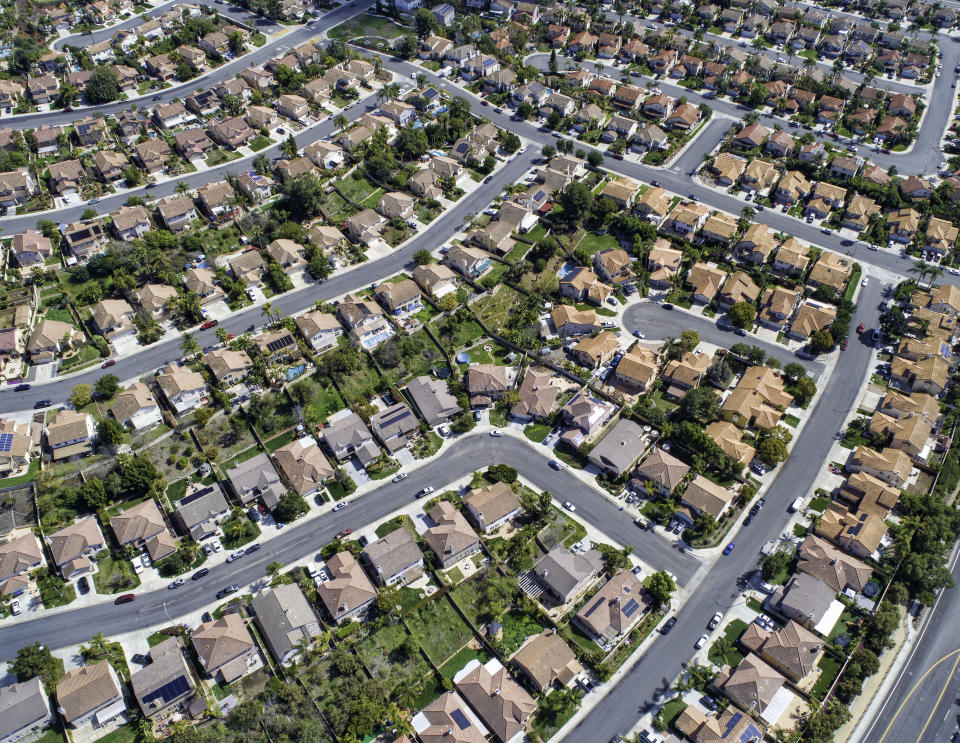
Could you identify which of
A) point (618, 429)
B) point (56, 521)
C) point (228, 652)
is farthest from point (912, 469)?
point (56, 521)

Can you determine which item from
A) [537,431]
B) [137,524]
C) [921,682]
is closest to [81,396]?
[137,524]

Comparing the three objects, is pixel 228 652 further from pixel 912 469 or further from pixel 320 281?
pixel 912 469

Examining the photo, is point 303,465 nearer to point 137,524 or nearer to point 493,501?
point 137,524

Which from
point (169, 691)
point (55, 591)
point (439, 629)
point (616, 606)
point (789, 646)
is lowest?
point (789, 646)

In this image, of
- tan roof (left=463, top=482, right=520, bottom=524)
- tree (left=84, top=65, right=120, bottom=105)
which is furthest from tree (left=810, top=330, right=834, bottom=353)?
tree (left=84, top=65, right=120, bottom=105)

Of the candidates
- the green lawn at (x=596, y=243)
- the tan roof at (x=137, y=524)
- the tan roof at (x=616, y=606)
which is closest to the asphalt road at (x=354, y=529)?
the tan roof at (x=616, y=606)

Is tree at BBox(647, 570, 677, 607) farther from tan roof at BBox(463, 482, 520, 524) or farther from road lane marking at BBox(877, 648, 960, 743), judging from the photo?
road lane marking at BBox(877, 648, 960, 743)
